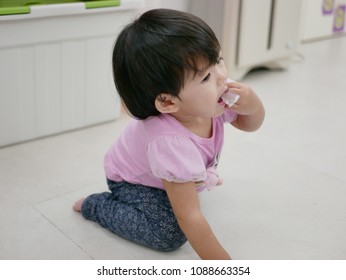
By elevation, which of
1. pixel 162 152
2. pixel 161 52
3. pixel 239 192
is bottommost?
pixel 239 192

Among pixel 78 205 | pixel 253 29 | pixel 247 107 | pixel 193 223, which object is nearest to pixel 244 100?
pixel 247 107

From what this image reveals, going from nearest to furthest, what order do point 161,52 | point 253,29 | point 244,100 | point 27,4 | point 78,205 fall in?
point 161,52
point 244,100
point 78,205
point 27,4
point 253,29

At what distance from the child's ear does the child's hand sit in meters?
0.11

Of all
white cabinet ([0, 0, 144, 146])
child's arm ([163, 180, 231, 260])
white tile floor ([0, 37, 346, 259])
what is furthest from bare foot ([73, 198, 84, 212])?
white cabinet ([0, 0, 144, 146])

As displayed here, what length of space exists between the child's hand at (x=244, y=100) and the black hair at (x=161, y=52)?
100mm

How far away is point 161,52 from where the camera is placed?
2.56ft

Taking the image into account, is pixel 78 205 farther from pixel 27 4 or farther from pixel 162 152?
pixel 27 4

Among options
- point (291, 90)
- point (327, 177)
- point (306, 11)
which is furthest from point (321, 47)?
point (327, 177)

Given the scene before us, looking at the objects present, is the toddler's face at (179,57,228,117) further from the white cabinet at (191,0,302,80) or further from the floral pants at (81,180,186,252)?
the white cabinet at (191,0,302,80)

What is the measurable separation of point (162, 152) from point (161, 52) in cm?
16

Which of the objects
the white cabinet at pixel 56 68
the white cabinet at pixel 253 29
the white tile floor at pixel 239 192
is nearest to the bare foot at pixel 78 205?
the white tile floor at pixel 239 192

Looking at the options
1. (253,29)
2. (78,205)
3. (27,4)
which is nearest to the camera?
(78,205)

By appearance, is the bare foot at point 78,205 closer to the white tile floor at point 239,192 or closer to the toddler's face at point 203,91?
the white tile floor at point 239,192

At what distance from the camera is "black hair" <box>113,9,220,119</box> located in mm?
784
